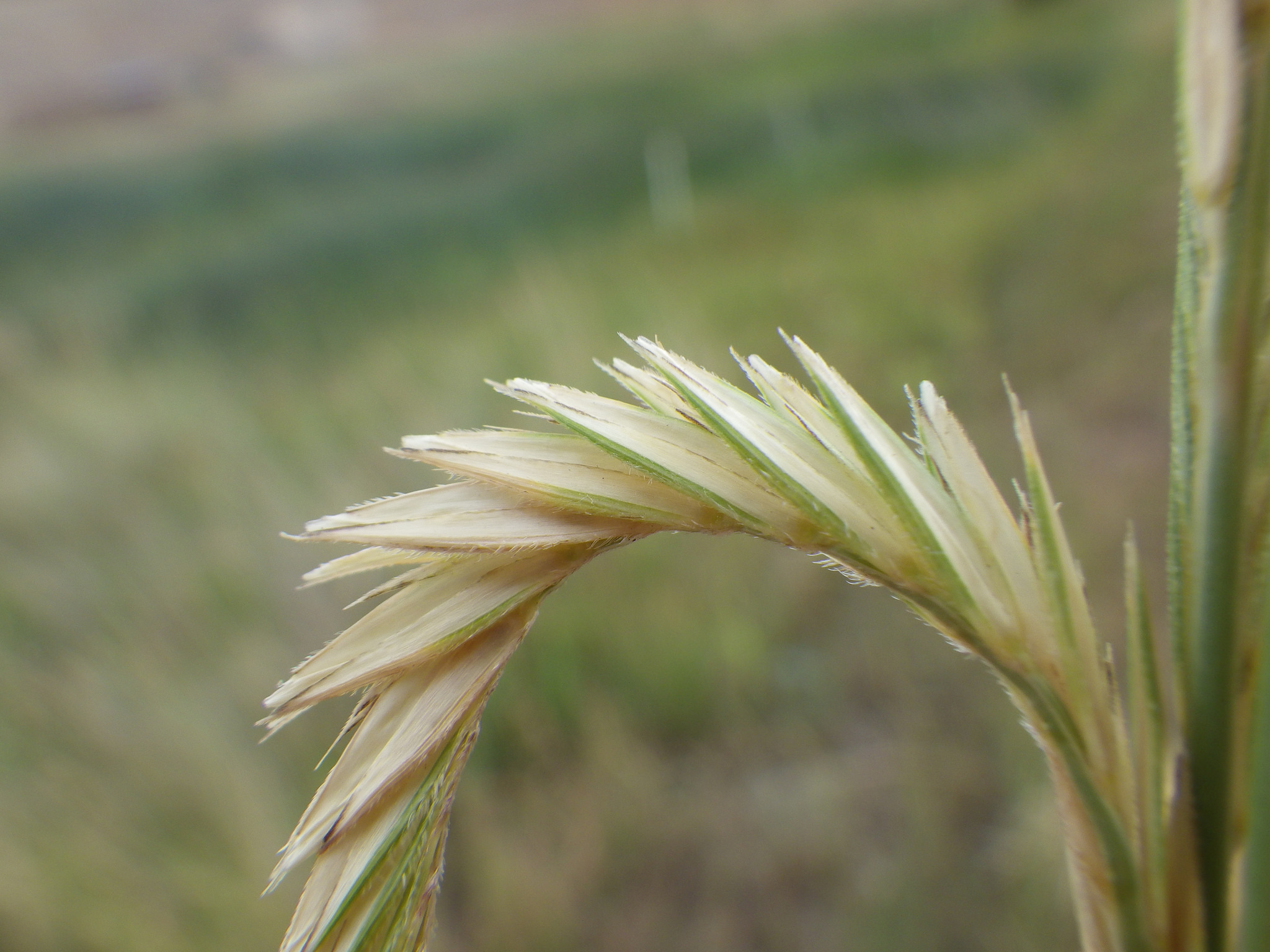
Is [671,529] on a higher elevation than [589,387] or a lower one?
lower

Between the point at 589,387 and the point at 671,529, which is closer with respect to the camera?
the point at 671,529

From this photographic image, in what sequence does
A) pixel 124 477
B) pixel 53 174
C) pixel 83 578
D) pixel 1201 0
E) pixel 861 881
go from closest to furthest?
1. pixel 1201 0
2. pixel 861 881
3. pixel 83 578
4. pixel 124 477
5. pixel 53 174

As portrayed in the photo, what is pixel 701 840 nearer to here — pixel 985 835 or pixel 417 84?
pixel 985 835

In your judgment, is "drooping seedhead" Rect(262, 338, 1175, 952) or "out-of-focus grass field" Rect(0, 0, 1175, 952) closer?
"drooping seedhead" Rect(262, 338, 1175, 952)

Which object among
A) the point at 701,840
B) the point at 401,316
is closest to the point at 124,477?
the point at 401,316
